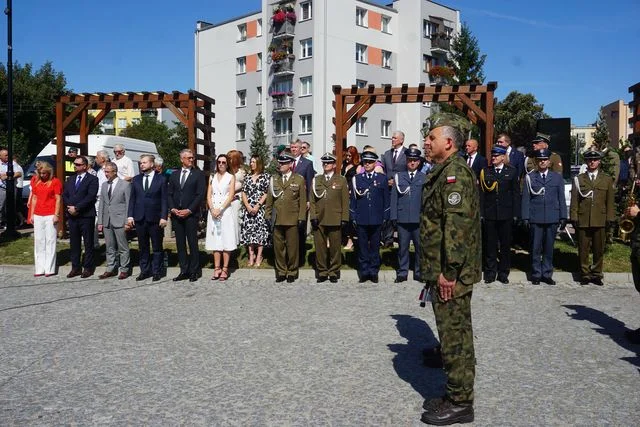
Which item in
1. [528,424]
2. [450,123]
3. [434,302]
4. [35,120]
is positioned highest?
[35,120]

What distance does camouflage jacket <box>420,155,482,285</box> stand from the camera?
4.39 metres

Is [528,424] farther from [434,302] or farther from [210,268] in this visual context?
[210,268]

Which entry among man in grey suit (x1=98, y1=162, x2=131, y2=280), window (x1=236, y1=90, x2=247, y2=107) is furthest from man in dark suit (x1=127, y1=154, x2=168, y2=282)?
window (x1=236, y1=90, x2=247, y2=107)

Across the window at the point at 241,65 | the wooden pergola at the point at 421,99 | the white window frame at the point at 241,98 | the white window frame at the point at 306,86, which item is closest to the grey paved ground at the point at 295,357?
the wooden pergola at the point at 421,99

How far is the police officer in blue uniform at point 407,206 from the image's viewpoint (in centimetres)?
1047

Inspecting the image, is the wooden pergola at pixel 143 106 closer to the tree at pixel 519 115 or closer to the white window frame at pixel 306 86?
the tree at pixel 519 115

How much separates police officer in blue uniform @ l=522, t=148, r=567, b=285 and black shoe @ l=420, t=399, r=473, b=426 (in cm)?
645

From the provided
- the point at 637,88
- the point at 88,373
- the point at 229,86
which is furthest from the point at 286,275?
the point at 229,86

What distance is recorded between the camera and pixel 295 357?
6055mm

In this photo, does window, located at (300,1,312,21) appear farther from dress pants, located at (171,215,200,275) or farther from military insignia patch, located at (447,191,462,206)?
military insignia patch, located at (447,191,462,206)

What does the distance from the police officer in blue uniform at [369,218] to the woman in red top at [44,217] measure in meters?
5.55

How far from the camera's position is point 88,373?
220 inches

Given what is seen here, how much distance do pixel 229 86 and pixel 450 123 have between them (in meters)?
54.1

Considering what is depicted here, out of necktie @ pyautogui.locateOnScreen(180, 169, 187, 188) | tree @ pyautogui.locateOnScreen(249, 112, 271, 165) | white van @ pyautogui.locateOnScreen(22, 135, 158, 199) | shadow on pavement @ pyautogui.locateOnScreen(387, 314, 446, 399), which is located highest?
tree @ pyautogui.locateOnScreen(249, 112, 271, 165)
